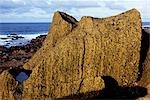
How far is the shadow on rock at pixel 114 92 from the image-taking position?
11.6m

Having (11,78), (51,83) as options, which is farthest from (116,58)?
(11,78)

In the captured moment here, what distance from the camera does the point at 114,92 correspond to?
12.1m

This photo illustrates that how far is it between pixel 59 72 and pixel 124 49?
6.39ft

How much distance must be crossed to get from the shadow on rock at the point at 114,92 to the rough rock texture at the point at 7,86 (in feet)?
5.19

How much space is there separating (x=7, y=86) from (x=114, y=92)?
3047mm

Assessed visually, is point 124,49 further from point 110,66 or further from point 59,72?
point 59,72

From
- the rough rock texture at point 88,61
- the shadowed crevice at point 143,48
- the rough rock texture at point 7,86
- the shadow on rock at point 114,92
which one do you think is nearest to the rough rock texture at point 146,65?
the shadowed crevice at point 143,48

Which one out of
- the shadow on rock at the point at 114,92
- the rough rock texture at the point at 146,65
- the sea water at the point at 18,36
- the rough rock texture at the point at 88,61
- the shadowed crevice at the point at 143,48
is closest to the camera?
the shadow on rock at the point at 114,92

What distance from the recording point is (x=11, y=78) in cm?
1232

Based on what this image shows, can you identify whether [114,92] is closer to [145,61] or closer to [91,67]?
[91,67]

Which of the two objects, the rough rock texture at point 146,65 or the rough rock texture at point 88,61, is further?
the rough rock texture at point 146,65

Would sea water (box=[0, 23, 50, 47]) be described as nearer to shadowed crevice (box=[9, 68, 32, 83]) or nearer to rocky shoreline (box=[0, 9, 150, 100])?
shadowed crevice (box=[9, 68, 32, 83])

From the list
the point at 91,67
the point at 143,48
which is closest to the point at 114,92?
the point at 91,67

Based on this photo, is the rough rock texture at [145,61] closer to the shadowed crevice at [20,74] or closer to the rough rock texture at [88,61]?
the rough rock texture at [88,61]
